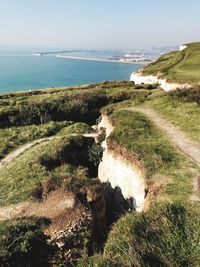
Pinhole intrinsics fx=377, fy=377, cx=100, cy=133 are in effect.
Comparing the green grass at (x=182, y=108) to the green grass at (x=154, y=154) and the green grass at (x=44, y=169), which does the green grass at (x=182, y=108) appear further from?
the green grass at (x=44, y=169)

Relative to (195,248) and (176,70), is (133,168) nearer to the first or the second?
(195,248)

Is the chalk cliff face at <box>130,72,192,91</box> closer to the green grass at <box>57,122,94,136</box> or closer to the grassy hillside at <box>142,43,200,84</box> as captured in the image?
the grassy hillside at <box>142,43,200,84</box>

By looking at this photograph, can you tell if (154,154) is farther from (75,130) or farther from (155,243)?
(75,130)

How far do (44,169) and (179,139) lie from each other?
8704 millimetres

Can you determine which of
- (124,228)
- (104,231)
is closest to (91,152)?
(104,231)

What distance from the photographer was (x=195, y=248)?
8.71 metres

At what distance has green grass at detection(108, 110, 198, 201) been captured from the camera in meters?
15.7

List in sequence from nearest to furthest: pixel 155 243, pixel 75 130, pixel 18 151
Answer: pixel 155 243, pixel 18 151, pixel 75 130

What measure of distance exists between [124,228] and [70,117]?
2946 cm

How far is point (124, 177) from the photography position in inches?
803

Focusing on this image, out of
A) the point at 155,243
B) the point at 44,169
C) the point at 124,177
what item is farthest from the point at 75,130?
the point at 155,243

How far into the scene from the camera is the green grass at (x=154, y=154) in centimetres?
1567

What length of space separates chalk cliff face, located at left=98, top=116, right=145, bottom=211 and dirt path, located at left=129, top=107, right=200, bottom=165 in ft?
9.35

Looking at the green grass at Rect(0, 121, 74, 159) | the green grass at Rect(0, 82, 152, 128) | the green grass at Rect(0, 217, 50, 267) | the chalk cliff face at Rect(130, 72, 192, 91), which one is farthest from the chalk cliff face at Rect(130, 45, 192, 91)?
the green grass at Rect(0, 217, 50, 267)
